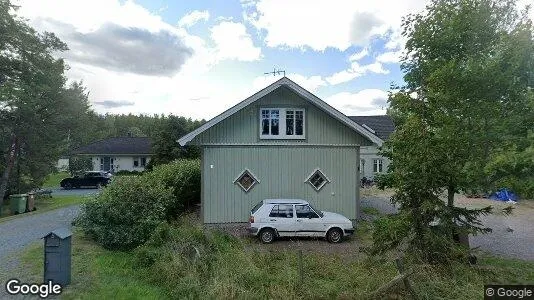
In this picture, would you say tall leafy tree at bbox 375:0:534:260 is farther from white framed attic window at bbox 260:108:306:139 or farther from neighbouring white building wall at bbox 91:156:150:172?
neighbouring white building wall at bbox 91:156:150:172

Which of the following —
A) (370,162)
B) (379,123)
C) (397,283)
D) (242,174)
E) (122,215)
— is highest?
(379,123)

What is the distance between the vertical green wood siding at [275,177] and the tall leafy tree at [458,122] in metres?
6.24

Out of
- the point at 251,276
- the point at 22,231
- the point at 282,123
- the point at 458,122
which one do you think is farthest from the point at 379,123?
the point at 251,276

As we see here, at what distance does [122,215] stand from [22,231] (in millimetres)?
5975

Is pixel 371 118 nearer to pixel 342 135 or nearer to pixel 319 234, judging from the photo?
pixel 342 135

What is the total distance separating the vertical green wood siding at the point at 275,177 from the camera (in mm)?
15781

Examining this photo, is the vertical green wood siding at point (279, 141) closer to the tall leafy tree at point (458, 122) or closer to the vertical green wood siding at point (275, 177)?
the vertical green wood siding at point (275, 177)

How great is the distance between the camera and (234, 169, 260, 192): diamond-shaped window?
1595 cm

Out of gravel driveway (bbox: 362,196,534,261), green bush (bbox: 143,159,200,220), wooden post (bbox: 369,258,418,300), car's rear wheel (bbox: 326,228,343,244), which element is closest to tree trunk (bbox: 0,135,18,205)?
green bush (bbox: 143,159,200,220)

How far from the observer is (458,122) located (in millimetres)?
9797

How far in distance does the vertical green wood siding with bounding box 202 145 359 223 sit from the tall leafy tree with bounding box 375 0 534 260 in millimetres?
6244

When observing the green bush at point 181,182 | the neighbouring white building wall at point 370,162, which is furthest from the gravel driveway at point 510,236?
the neighbouring white building wall at point 370,162

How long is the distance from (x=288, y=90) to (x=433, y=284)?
10.7 meters

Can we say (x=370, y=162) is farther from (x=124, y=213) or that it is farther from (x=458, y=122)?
(x=124, y=213)
